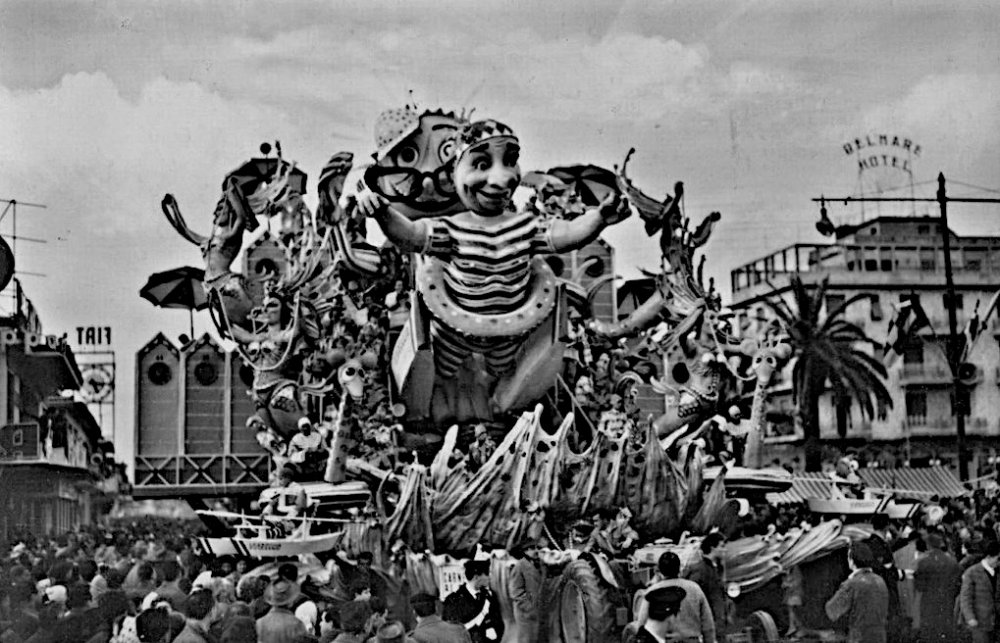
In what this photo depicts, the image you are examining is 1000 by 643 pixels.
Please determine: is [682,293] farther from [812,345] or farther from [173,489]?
[812,345]

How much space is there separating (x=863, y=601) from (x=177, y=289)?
588 inches

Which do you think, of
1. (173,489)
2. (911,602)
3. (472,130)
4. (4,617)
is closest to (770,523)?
(911,602)

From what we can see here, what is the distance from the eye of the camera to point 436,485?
19906 mm

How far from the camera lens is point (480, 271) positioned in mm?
21109

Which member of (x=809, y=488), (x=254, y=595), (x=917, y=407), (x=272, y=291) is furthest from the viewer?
(x=917, y=407)

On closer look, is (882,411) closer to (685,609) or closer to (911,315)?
(911,315)

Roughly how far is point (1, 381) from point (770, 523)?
60.0 ft

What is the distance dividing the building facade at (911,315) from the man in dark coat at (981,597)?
25957 millimetres

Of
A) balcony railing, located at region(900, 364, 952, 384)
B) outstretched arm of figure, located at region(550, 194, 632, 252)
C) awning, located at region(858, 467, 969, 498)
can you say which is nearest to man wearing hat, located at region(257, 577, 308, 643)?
outstretched arm of figure, located at region(550, 194, 632, 252)

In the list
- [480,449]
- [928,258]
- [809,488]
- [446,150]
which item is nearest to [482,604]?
[480,449]

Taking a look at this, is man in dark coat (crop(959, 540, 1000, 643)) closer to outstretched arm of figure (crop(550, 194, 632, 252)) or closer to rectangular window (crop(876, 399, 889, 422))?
outstretched arm of figure (crop(550, 194, 632, 252))

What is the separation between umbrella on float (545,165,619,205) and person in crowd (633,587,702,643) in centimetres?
1305

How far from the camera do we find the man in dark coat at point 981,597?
15422 mm

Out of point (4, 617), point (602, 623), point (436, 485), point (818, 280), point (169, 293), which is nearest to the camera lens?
point (4, 617)
